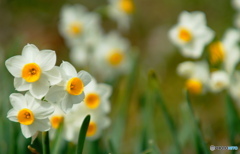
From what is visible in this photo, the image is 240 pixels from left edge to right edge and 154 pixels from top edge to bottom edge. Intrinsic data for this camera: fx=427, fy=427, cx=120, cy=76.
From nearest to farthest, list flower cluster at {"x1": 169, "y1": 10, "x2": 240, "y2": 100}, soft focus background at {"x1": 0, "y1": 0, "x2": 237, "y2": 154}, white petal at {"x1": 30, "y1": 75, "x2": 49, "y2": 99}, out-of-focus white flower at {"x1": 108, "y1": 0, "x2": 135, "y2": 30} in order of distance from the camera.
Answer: white petal at {"x1": 30, "y1": 75, "x2": 49, "y2": 99}, flower cluster at {"x1": 169, "y1": 10, "x2": 240, "y2": 100}, out-of-focus white flower at {"x1": 108, "y1": 0, "x2": 135, "y2": 30}, soft focus background at {"x1": 0, "y1": 0, "x2": 237, "y2": 154}

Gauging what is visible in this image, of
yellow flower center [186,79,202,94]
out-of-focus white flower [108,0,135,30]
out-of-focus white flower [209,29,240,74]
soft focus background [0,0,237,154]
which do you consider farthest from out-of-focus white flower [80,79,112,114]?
out-of-focus white flower [108,0,135,30]

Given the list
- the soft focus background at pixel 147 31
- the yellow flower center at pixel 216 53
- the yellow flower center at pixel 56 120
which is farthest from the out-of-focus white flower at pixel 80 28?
the yellow flower center at pixel 56 120

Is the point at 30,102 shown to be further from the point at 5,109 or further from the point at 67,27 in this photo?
the point at 67,27

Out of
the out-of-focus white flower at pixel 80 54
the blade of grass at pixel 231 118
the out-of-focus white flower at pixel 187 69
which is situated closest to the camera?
the blade of grass at pixel 231 118

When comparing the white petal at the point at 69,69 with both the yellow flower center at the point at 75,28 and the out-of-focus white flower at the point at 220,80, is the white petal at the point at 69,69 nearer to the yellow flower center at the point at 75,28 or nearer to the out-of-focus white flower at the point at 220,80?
the out-of-focus white flower at the point at 220,80

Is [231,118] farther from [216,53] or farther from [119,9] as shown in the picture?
[119,9]

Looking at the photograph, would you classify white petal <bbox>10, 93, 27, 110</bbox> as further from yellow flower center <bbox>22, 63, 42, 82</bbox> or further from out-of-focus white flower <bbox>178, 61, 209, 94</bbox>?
out-of-focus white flower <bbox>178, 61, 209, 94</bbox>

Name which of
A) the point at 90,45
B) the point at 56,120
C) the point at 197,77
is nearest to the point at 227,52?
the point at 197,77
